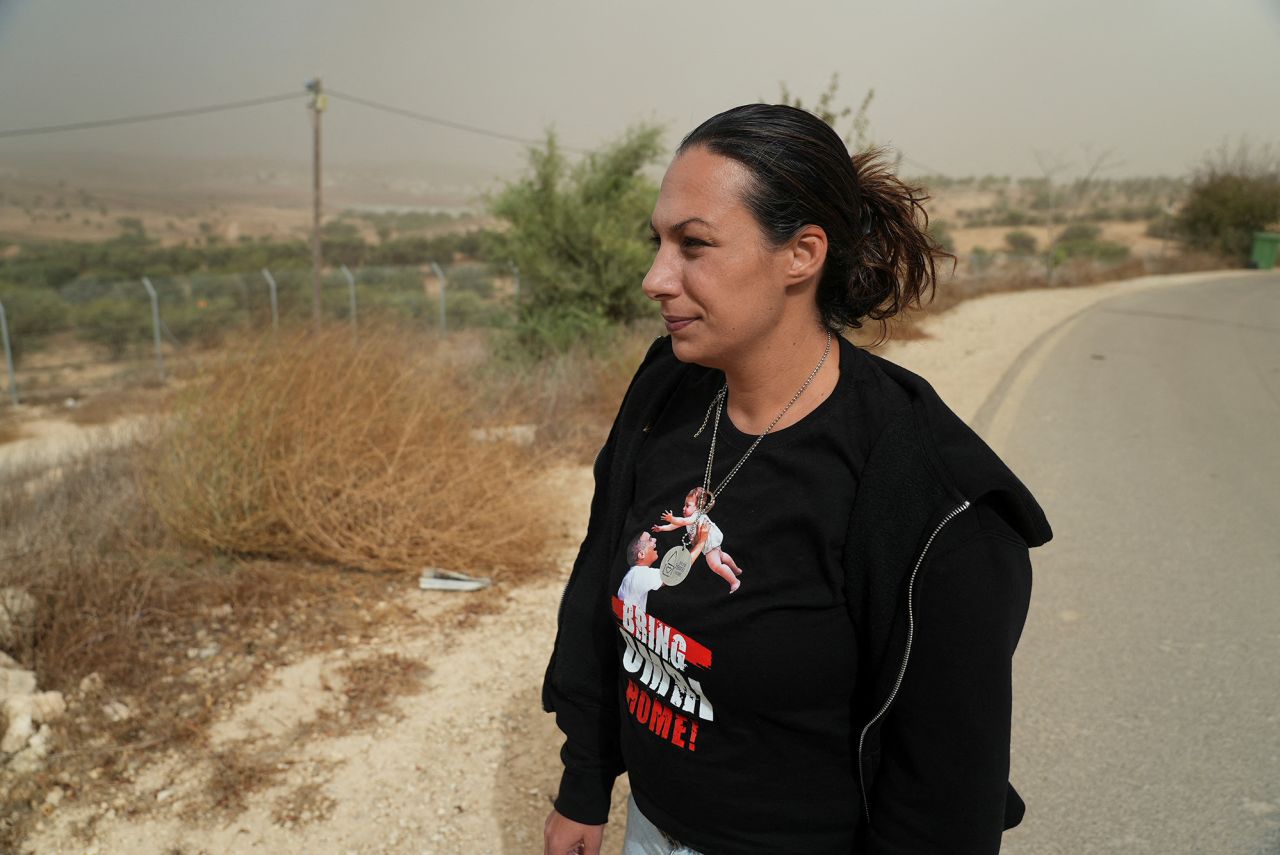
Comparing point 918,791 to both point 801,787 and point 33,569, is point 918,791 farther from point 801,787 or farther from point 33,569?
point 33,569

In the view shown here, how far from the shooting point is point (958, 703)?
4.07ft

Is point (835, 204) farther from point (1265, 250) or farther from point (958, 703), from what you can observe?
point (1265, 250)

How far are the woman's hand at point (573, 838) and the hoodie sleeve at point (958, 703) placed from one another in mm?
719

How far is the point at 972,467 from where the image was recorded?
4.12ft

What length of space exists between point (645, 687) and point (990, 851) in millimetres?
602

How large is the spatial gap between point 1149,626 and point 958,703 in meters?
A: 3.78

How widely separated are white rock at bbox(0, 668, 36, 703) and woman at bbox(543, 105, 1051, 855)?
2845 mm

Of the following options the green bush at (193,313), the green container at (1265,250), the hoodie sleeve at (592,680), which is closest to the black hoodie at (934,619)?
the hoodie sleeve at (592,680)

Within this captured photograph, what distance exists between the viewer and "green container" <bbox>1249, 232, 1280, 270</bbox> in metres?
33.9

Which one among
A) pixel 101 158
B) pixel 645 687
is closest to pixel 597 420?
pixel 645 687

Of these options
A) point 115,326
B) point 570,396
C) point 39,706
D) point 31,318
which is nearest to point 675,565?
point 39,706

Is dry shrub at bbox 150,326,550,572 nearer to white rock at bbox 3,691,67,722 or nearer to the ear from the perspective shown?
white rock at bbox 3,691,67,722

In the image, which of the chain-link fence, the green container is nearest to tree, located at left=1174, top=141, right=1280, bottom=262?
the green container

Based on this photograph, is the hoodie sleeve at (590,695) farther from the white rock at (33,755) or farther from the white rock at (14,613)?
the white rock at (14,613)
